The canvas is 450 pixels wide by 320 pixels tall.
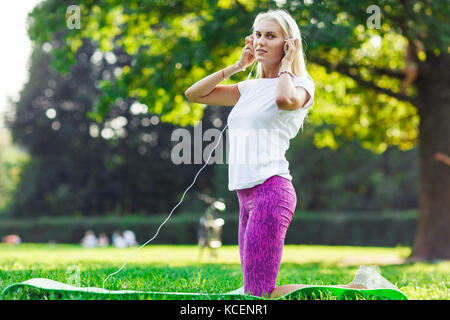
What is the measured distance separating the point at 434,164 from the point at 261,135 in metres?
10.6

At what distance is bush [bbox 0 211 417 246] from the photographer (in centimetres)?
2764

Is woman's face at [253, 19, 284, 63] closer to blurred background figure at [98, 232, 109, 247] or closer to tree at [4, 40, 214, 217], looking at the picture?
blurred background figure at [98, 232, 109, 247]

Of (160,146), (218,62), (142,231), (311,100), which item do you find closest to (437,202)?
(218,62)

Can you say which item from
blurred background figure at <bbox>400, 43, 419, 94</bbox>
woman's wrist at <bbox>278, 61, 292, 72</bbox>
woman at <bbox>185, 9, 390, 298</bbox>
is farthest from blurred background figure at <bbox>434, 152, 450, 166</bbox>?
woman's wrist at <bbox>278, 61, 292, 72</bbox>

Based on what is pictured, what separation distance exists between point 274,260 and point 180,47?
905 cm

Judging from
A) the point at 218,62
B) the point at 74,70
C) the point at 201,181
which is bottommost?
the point at 201,181

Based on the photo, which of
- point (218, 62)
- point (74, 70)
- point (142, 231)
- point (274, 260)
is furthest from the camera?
point (74, 70)

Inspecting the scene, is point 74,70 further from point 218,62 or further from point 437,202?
point 437,202

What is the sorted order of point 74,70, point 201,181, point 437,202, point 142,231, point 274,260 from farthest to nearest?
point 201,181, point 74,70, point 142,231, point 437,202, point 274,260

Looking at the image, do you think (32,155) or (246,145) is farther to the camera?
(32,155)

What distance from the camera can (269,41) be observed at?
12.7ft

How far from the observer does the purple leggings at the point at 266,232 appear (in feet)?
12.1

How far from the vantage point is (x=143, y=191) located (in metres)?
34.1

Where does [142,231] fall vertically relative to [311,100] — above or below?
below
